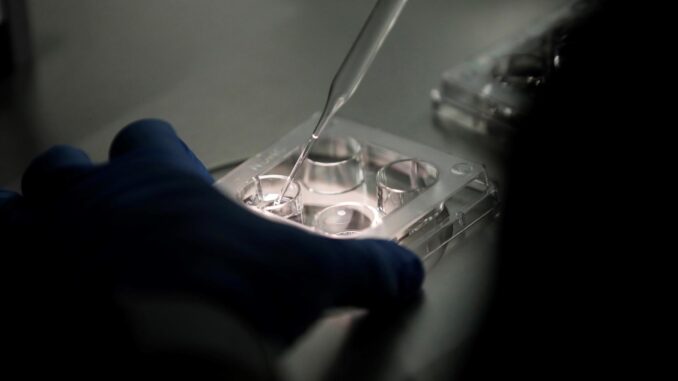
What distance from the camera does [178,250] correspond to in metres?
0.62

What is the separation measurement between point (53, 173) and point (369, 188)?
341mm

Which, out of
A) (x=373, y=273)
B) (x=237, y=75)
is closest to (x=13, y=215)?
(x=373, y=273)

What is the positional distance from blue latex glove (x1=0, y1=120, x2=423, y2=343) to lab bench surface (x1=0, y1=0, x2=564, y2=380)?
0.18 metres

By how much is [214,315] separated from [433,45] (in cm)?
78

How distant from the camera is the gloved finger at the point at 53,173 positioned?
2.46 feet

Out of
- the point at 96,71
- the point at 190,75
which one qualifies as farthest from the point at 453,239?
the point at 96,71

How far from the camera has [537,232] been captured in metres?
0.54

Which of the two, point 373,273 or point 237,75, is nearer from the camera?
point 373,273

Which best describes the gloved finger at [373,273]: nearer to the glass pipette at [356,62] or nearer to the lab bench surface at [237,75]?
the lab bench surface at [237,75]

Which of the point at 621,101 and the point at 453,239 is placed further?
the point at 453,239

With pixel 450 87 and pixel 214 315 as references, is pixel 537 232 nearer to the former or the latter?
pixel 214 315

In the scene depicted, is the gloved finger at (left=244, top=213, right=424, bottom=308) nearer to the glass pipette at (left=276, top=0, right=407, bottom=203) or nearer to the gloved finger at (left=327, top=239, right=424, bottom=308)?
the gloved finger at (left=327, top=239, right=424, bottom=308)

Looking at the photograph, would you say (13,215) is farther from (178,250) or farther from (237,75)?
(237,75)

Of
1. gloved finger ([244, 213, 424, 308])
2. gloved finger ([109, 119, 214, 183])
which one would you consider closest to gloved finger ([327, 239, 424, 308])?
gloved finger ([244, 213, 424, 308])
